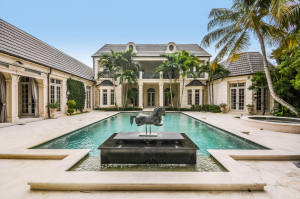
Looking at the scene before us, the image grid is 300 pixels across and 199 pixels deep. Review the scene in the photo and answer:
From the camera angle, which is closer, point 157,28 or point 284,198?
point 284,198

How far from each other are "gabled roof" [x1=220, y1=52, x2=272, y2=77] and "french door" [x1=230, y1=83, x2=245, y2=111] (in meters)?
1.24

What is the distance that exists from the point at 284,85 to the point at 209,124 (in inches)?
256

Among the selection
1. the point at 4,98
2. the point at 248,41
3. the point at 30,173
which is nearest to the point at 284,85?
the point at 248,41

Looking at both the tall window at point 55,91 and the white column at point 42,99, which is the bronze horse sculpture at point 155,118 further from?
the tall window at point 55,91

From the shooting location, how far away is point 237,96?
14.8m

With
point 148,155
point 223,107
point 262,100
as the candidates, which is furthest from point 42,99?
point 262,100

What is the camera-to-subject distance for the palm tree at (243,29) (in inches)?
313

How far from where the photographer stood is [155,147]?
3.30 m

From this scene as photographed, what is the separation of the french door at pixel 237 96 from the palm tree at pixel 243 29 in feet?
18.6

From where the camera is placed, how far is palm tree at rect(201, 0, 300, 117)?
7944 mm

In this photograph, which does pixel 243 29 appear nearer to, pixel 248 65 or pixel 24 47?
pixel 248 65

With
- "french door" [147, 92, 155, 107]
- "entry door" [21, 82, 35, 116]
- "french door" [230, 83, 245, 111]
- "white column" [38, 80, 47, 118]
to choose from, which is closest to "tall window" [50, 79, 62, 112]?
"white column" [38, 80, 47, 118]

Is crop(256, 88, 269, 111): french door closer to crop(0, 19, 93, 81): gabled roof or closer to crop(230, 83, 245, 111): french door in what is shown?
crop(230, 83, 245, 111): french door

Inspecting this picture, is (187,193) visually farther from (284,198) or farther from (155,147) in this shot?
(284,198)
